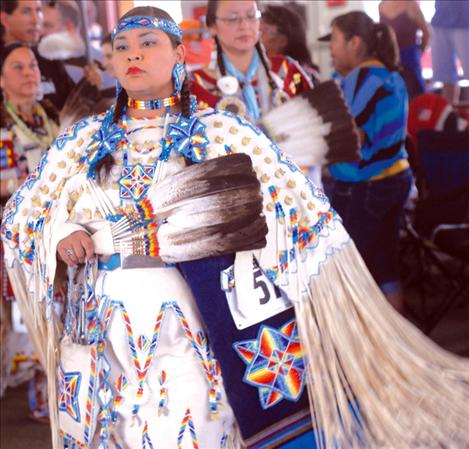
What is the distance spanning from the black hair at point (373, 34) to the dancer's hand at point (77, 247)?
189 centimetres

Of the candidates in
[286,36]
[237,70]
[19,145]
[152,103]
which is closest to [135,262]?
Answer: [152,103]

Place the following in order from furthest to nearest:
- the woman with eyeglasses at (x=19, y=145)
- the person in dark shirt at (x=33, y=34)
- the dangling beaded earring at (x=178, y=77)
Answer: the person in dark shirt at (x=33, y=34) → the woman with eyeglasses at (x=19, y=145) → the dangling beaded earring at (x=178, y=77)

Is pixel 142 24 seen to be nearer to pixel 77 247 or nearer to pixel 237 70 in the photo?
pixel 77 247

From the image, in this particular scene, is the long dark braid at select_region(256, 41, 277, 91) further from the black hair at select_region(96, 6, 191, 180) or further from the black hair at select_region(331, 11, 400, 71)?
the black hair at select_region(96, 6, 191, 180)

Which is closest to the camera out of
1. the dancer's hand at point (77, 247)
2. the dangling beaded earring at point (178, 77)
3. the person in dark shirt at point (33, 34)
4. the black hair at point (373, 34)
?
the dancer's hand at point (77, 247)

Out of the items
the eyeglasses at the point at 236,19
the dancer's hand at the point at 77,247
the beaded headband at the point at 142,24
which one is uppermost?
the beaded headband at the point at 142,24

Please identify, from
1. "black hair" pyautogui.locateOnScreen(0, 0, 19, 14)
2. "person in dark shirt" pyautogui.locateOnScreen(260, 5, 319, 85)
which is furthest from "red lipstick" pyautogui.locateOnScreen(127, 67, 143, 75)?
"black hair" pyautogui.locateOnScreen(0, 0, 19, 14)

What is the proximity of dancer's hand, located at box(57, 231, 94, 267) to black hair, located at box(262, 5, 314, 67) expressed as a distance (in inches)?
68.1

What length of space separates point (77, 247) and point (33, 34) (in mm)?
2273

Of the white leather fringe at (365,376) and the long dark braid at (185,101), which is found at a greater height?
the long dark braid at (185,101)

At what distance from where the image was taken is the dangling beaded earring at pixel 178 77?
2062mm

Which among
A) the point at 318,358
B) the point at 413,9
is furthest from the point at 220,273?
the point at 413,9

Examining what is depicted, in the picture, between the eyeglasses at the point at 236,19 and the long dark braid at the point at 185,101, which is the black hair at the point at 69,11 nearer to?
the eyeglasses at the point at 236,19

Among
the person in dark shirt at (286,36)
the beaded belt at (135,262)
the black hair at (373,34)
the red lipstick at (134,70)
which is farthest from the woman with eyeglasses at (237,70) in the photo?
the beaded belt at (135,262)
